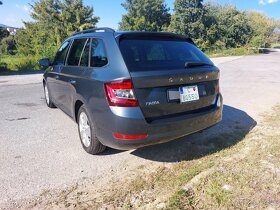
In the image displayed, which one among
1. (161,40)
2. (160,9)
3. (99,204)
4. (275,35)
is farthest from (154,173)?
(275,35)

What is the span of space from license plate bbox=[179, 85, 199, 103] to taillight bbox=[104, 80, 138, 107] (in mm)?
637

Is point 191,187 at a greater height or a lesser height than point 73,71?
lesser

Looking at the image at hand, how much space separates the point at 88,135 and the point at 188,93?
5.03 feet

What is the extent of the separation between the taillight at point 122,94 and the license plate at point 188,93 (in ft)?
2.09

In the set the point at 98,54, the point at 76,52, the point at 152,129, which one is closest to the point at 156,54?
the point at 98,54

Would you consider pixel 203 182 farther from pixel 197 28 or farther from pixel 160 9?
pixel 160 9

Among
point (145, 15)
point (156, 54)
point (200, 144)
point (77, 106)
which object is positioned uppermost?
point (145, 15)

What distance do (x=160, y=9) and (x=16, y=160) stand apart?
46.9 m

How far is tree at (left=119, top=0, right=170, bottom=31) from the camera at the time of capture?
4473cm

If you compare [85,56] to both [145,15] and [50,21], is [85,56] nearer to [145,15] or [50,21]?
[50,21]

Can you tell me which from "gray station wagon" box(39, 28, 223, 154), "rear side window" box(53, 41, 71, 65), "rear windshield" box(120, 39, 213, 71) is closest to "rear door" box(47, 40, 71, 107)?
"rear side window" box(53, 41, 71, 65)

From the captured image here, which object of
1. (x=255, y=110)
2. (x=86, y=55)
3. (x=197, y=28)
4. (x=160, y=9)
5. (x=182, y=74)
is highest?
(x=160, y=9)

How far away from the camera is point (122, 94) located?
2.98 m

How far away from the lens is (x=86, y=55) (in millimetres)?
3891
